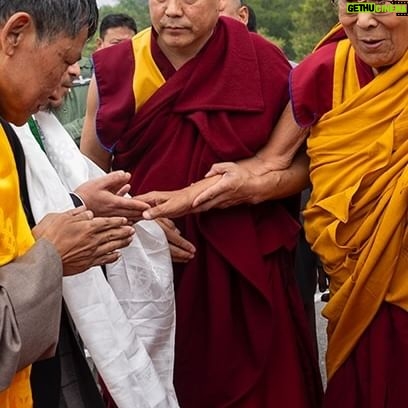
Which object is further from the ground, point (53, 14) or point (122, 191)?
point (53, 14)

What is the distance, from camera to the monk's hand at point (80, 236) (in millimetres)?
1856

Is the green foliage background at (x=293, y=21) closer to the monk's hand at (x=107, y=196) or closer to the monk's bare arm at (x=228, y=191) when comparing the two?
the monk's bare arm at (x=228, y=191)

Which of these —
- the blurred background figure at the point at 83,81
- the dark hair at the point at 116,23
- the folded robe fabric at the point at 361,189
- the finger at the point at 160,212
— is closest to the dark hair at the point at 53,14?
the finger at the point at 160,212

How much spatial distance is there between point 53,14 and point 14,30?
0.09m

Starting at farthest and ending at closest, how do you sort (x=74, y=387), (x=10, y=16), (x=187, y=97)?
(x=187, y=97), (x=74, y=387), (x=10, y=16)

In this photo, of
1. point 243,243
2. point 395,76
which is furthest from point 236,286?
point 395,76

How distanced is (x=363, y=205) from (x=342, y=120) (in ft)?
0.82

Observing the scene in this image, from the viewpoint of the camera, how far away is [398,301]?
2.64 metres

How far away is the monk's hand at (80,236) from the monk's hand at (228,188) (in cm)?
66

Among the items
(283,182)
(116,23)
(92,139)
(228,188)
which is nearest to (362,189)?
Answer: (283,182)

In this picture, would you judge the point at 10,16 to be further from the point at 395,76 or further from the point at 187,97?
the point at 395,76

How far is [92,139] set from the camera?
2881mm

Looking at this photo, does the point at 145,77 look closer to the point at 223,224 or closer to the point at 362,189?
the point at 223,224

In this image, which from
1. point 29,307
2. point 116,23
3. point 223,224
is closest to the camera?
point 29,307
